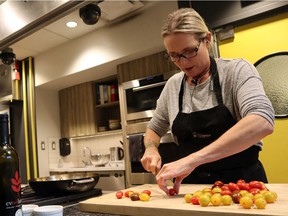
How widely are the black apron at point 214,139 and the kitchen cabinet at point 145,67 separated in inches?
56.6

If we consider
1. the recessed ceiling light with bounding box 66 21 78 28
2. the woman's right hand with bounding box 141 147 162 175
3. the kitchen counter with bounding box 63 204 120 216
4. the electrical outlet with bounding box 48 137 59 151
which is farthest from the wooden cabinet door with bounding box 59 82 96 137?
the kitchen counter with bounding box 63 204 120 216

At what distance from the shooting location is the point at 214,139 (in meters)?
1.11

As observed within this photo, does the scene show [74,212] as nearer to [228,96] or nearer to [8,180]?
[8,180]

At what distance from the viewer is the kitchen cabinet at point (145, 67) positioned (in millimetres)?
2611

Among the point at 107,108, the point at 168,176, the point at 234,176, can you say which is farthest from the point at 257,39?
the point at 107,108

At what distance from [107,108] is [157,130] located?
91.8 inches

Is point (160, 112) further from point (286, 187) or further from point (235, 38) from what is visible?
point (235, 38)

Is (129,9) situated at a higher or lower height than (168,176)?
higher

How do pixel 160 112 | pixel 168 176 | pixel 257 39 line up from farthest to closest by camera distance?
pixel 257 39 → pixel 160 112 → pixel 168 176

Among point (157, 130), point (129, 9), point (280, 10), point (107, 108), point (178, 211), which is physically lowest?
point (178, 211)

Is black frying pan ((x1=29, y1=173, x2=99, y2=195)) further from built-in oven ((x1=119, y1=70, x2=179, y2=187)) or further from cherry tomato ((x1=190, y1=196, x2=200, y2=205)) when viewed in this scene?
built-in oven ((x1=119, y1=70, x2=179, y2=187))

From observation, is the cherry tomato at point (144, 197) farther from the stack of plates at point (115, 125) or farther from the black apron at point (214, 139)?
the stack of plates at point (115, 125)

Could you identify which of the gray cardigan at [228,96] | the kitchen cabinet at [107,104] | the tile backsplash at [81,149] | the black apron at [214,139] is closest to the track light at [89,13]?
the gray cardigan at [228,96]

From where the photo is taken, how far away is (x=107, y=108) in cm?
363
